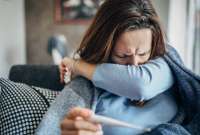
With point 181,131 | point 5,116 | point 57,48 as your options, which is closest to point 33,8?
point 57,48

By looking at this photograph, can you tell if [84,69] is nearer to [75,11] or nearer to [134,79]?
[134,79]

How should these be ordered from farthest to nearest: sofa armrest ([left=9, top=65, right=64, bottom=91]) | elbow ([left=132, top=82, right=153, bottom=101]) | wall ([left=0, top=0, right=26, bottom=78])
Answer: wall ([left=0, top=0, right=26, bottom=78]) < sofa armrest ([left=9, top=65, right=64, bottom=91]) < elbow ([left=132, top=82, right=153, bottom=101])

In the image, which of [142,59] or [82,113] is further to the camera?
[142,59]

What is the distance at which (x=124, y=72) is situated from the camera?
37.2 inches

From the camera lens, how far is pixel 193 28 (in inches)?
93.2

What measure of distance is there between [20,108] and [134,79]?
386 millimetres

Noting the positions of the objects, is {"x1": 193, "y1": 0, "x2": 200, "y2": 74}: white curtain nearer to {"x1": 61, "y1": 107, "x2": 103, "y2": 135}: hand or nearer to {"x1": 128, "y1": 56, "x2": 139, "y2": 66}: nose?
{"x1": 128, "y1": 56, "x2": 139, "y2": 66}: nose

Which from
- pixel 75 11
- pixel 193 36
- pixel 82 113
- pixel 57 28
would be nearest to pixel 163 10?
pixel 193 36

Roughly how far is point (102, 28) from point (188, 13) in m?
1.51

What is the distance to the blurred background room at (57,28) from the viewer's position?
235 centimetres

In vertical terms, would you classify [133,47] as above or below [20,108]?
above

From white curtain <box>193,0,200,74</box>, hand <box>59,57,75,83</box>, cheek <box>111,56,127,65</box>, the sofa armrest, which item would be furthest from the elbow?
white curtain <box>193,0,200,74</box>

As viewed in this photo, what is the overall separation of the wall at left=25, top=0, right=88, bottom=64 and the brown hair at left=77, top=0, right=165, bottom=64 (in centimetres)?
168

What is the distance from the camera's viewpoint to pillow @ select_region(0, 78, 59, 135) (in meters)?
1.05
